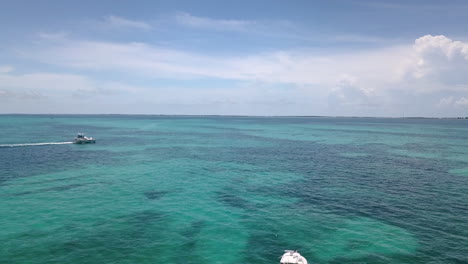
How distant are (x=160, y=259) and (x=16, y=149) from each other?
105 m

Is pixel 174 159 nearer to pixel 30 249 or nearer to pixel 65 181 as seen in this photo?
pixel 65 181

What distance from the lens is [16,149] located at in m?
108

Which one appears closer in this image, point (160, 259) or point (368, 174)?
point (160, 259)

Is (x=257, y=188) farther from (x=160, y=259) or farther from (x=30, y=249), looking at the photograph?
(x=30, y=249)

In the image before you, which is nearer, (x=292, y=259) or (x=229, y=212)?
(x=292, y=259)

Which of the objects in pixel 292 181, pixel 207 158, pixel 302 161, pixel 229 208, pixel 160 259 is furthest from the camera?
pixel 207 158

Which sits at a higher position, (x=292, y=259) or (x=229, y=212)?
(x=292, y=259)

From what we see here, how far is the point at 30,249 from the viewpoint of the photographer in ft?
114

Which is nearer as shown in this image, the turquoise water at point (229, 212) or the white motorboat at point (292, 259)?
the white motorboat at point (292, 259)

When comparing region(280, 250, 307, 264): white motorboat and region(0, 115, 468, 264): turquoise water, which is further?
region(0, 115, 468, 264): turquoise water

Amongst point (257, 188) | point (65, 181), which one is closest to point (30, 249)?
point (65, 181)

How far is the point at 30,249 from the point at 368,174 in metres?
71.8

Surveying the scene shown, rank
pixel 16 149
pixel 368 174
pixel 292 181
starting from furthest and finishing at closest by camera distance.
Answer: pixel 16 149 < pixel 368 174 < pixel 292 181

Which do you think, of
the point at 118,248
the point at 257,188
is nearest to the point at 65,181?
the point at 118,248
